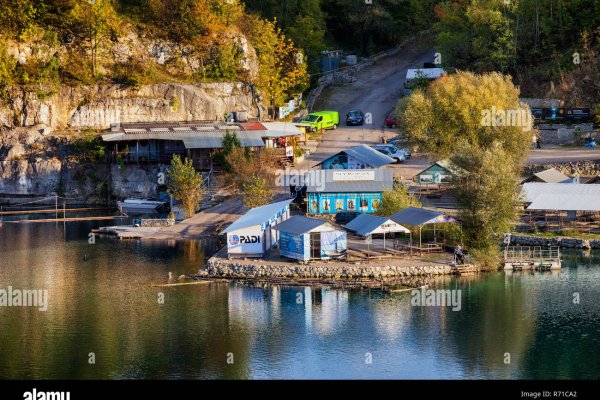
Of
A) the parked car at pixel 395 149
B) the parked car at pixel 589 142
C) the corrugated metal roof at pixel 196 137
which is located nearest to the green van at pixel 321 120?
the corrugated metal roof at pixel 196 137

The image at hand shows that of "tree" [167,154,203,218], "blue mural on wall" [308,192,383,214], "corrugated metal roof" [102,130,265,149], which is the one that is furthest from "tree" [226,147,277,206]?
"blue mural on wall" [308,192,383,214]

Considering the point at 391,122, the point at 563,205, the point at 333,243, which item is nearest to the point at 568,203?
the point at 563,205

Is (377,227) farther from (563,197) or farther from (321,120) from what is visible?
(321,120)

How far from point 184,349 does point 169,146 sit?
35.6 m

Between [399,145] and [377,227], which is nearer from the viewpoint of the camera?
[377,227]

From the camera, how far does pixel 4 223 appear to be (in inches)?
3017

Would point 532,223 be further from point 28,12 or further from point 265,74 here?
point 28,12

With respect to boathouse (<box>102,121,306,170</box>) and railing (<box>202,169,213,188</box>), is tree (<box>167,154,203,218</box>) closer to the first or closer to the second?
railing (<box>202,169,213,188</box>)

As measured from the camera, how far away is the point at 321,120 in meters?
92.4

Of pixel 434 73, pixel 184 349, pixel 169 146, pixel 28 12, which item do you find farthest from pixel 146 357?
pixel 434 73

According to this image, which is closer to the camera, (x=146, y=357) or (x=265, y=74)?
(x=146, y=357)

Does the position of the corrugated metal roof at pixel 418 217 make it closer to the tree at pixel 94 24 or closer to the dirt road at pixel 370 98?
the dirt road at pixel 370 98

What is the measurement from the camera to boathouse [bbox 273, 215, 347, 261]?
61156 millimetres

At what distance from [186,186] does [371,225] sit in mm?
15072
